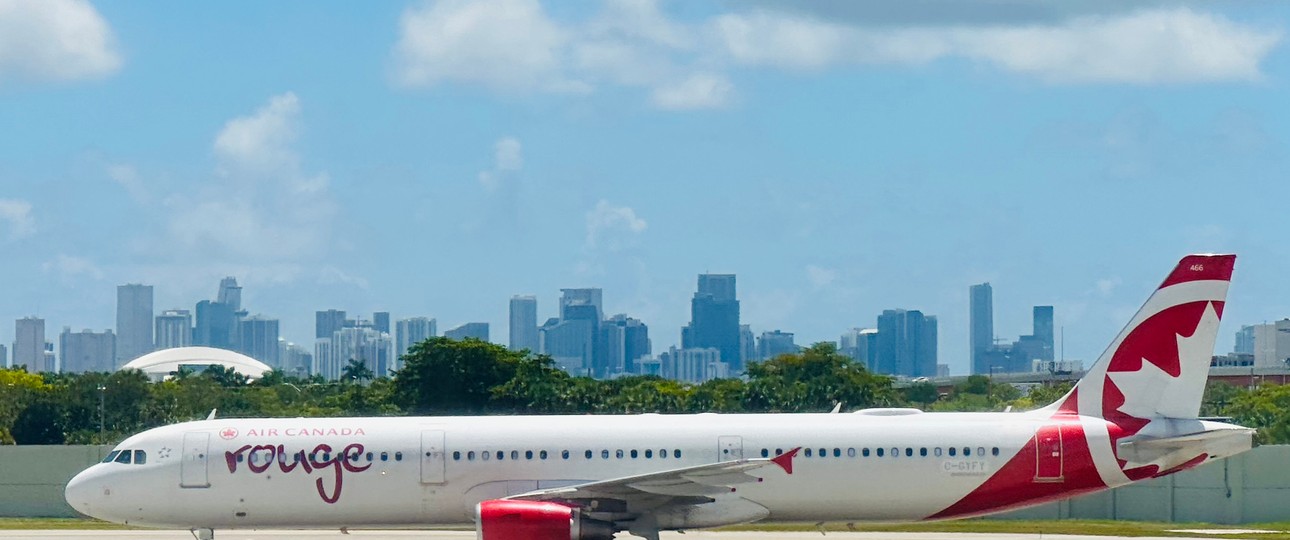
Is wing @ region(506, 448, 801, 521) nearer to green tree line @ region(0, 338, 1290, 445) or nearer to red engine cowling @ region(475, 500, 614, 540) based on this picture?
red engine cowling @ region(475, 500, 614, 540)

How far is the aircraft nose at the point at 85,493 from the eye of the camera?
3406 cm

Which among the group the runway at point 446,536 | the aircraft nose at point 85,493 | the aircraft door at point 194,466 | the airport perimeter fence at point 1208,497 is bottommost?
the runway at point 446,536

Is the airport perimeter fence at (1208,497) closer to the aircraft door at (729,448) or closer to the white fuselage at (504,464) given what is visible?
the white fuselage at (504,464)

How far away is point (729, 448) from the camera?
33031 millimetres

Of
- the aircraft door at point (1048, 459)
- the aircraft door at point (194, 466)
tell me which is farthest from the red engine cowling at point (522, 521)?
the aircraft door at point (1048, 459)

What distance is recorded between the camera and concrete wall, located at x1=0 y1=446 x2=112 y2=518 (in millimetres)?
49812

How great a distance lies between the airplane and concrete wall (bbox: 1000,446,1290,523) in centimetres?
1165

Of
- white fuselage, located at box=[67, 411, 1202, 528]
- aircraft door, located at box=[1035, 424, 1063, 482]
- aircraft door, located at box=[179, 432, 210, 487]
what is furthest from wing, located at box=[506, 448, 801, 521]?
aircraft door, located at box=[179, 432, 210, 487]

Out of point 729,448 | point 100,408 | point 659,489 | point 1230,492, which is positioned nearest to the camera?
point 659,489

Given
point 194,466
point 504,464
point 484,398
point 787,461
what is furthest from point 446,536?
point 484,398

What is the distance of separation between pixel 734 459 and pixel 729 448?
0.24 metres

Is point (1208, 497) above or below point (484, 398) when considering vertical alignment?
below

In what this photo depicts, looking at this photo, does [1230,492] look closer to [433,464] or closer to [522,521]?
[522,521]

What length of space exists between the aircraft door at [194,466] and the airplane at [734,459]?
1.4 inches
